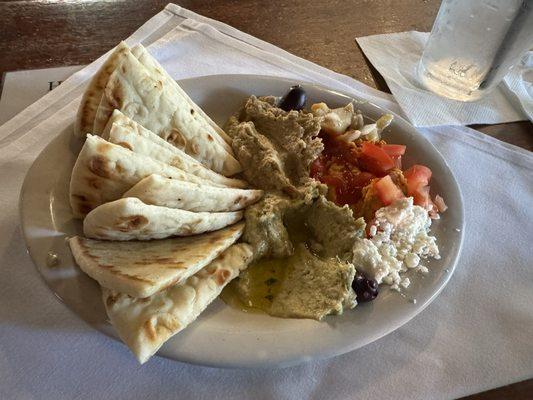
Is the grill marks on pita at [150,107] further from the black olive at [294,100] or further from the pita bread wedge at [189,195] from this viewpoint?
the black olive at [294,100]

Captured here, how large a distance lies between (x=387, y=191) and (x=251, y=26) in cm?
140

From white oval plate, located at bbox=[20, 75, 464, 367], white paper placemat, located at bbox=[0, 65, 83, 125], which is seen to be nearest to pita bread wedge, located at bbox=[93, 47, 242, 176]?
white oval plate, located at bbox=[20, 75, 464, 367]

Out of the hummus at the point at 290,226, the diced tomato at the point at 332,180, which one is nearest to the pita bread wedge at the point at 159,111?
the hummus at the point at 290,226

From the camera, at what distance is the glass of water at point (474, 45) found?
1970 millimetres

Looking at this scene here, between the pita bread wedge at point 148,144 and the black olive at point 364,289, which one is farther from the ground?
the pita bread wedge at point 148,144

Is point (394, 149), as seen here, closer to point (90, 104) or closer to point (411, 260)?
point (411, 260)

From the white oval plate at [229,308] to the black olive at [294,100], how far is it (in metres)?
0.67

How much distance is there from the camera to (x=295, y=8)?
273 centimetres

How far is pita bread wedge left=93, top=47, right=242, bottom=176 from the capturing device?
1.55 meters

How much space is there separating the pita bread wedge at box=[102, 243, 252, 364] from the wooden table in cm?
147

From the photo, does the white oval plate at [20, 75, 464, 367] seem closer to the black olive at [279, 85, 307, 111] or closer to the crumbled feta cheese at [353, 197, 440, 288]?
the crumbled feta cheese at [353, 197, 440, 288]

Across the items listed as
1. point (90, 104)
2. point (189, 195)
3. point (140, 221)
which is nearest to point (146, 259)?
point (140, 221)

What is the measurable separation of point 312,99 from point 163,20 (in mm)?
1020

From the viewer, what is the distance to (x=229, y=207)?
5.05ft
